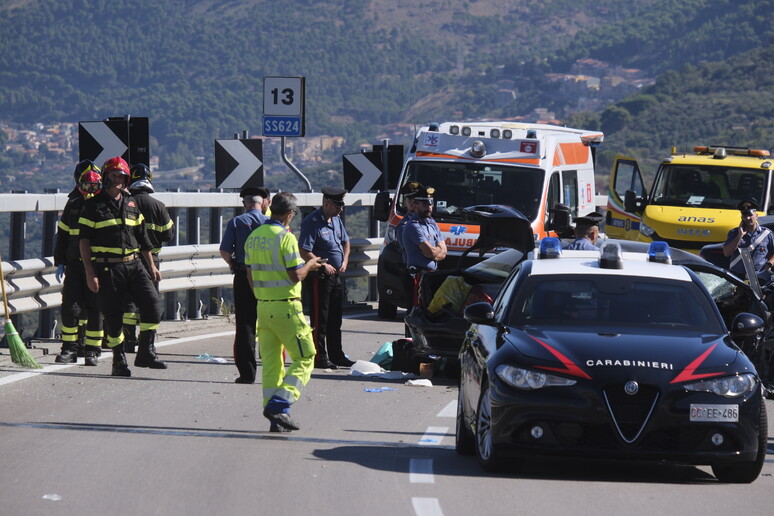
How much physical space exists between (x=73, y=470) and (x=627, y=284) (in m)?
3.41

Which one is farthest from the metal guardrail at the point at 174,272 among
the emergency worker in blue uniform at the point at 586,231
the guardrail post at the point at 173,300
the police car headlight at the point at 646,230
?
the emergency worker in blue uniform at the point at 586,231

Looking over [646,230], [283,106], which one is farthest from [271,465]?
[646,230]

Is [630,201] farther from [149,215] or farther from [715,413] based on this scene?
[715,413]

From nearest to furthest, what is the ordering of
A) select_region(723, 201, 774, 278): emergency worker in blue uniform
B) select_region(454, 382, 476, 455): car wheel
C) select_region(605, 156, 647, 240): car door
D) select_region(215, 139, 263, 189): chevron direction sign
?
select_region(454, 382, 476, 455): car wheel → select_region(723, 201, 774, 278): emergency worker in blue uniform → select_region(215, 139, 263, 189): chevron direction sign → select_region(605, 156, 647, 240): car door

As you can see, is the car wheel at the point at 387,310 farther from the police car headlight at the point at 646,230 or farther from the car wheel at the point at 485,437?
the car wheel at the point at 485,437

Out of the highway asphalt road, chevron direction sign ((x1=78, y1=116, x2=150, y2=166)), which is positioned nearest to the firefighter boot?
the highway asphalt road

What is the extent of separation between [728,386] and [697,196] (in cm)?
1515

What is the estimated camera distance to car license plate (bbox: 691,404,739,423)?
7.71 metres

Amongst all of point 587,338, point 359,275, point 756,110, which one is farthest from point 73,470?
point 756,110

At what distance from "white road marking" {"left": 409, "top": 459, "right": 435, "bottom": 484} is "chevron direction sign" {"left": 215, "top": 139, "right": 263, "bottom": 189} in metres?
9.27

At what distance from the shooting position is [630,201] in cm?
2250

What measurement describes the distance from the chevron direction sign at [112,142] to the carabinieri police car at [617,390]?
776 centimetres

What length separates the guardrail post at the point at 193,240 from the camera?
59.1 feet

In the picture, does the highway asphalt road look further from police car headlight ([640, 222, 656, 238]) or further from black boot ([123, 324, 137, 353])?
police car headlight ([640, 222, 656, 238])
